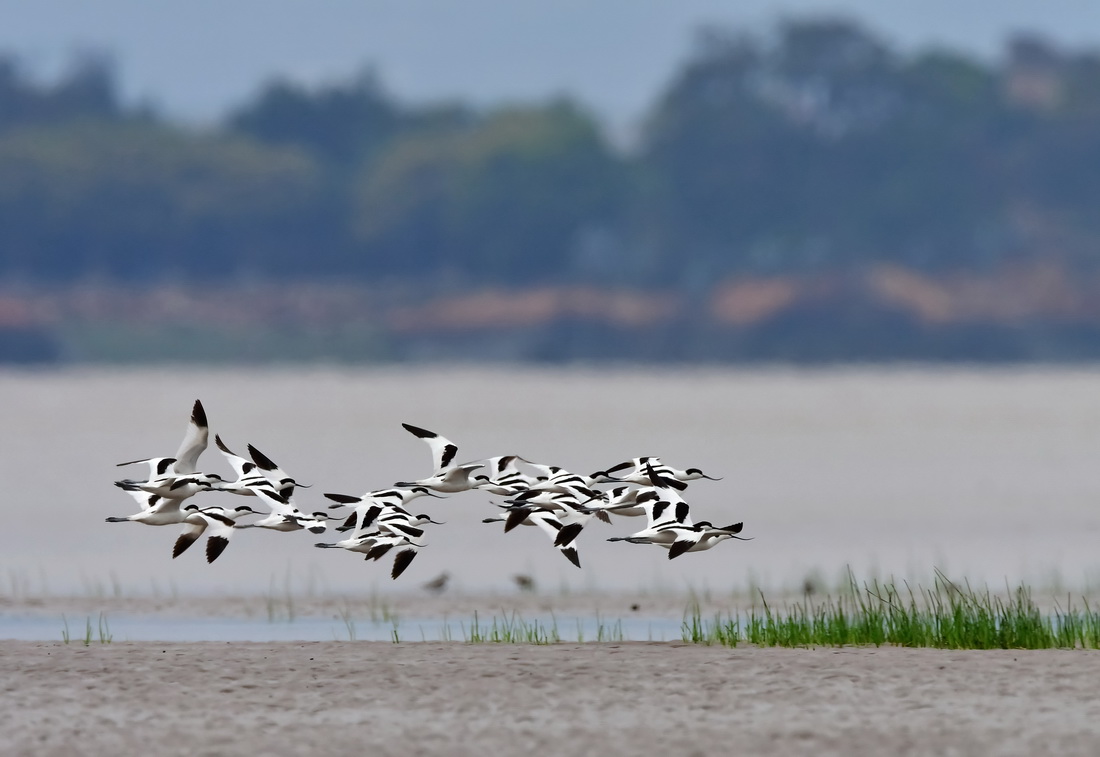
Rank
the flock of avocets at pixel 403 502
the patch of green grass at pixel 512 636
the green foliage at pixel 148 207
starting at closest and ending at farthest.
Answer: the flock of avocets at pixel 403 502
the patch of green grass at pixel 512 636
the green foliage at pixel 148 207

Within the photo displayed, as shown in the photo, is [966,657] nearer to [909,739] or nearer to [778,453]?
[909,739]

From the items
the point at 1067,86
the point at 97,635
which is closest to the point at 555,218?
the point at 1067,86

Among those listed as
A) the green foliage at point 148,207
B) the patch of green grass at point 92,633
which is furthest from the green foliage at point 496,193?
the patch of green grass at point 92,633

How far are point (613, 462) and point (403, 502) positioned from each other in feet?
152

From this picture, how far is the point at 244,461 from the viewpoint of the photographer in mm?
17094

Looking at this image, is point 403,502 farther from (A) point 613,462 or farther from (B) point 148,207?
(B) point 148,207

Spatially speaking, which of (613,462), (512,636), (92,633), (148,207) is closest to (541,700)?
(512,636)

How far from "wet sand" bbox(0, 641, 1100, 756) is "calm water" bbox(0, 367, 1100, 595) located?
8595mm

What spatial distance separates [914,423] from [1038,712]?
3634 inches

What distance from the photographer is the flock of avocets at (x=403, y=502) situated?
52.7ft

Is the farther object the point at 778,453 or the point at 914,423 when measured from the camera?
the point at 914,423

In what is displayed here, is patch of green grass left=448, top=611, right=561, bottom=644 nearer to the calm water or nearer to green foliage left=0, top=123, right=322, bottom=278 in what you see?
the calm water

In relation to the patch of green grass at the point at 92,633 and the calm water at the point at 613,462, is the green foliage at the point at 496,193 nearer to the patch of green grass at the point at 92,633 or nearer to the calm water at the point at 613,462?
the calm water at the point at 613,462

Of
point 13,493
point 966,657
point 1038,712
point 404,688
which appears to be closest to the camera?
point 1038,712
